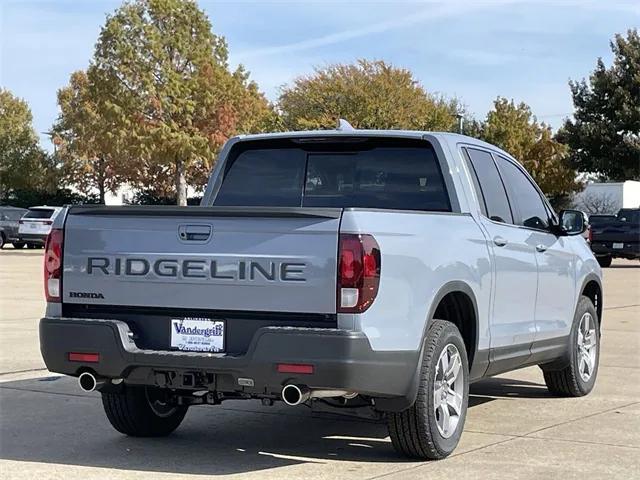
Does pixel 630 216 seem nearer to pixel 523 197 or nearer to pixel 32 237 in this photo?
pixel 32 237

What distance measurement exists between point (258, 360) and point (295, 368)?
0.21 metres

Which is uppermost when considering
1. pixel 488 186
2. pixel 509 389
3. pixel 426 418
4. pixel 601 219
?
pixel 488 186

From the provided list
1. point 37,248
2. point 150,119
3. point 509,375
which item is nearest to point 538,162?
point 150,119

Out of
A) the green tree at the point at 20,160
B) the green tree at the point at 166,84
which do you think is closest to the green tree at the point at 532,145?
the green tree at the point at 166,84

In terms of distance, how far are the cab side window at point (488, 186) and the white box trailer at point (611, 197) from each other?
4441 cm

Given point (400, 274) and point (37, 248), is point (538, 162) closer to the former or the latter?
point (37, 248)

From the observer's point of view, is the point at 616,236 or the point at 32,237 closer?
the point at 616,236

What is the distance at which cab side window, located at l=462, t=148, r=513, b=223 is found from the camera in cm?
738

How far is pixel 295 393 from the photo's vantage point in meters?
5.74

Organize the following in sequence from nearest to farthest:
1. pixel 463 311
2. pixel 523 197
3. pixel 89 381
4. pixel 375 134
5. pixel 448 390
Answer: pixel 89 381 → pixel 448 390 → pixel 463 311 → pixel 375 134 → pixel 523 197

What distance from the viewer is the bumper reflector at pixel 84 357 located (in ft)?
20.0

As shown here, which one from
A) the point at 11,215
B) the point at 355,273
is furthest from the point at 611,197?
the point at 355,273

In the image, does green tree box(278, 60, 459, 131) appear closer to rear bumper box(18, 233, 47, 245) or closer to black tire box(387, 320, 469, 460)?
rear bumper box(18, 233, 47, 245)

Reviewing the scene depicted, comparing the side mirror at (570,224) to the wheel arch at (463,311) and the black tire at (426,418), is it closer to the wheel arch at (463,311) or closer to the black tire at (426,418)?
the wheel arch at (463,311)
